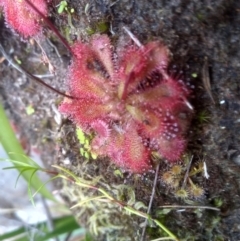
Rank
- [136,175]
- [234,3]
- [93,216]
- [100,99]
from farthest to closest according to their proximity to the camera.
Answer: [93,216] < [136,175] < [100,99] < [234,3]

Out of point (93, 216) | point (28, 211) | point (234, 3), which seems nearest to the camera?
point (234, 3)

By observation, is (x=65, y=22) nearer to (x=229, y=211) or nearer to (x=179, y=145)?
(x=179, y=145)

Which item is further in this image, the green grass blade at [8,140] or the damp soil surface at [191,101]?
the green grass blade at [8,140]

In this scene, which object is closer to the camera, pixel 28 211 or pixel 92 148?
pixel 92 148

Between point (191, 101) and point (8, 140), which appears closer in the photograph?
point (191, 101)

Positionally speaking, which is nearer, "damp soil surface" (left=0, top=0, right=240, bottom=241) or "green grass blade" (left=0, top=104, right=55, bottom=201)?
"damp soil surface" (left=0, top=0, right=240, bottom=241)

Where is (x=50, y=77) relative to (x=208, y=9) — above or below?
below

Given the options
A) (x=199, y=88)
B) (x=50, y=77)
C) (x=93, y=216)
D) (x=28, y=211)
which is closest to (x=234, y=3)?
(x=199, y=88)

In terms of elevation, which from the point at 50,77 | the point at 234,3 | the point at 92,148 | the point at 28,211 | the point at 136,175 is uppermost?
the point at 234,3
